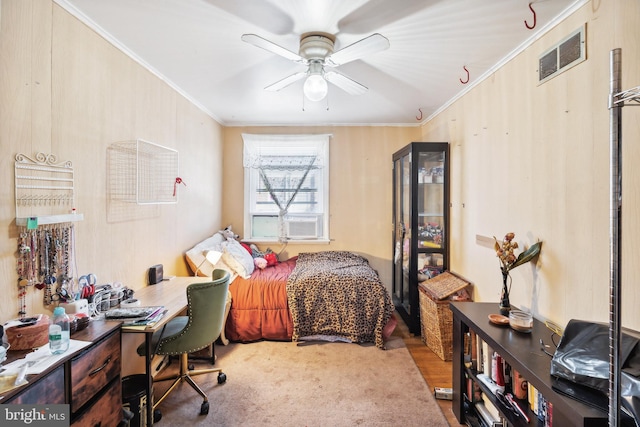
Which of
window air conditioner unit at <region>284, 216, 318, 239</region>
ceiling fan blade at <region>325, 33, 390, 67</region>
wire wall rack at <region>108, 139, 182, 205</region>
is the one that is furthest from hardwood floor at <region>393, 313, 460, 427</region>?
wire wall rack at <region>108, 139, 182, 205</region>

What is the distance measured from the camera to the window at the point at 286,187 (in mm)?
4191

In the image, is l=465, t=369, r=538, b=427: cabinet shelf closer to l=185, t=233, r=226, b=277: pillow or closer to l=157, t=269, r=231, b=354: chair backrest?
l=157, t=269, r=231, b=354: chair backrest

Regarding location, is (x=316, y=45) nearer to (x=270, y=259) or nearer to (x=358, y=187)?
(x=358, y=187)

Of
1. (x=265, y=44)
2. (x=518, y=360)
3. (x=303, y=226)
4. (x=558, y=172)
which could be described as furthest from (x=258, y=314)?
(x=558, y=172)

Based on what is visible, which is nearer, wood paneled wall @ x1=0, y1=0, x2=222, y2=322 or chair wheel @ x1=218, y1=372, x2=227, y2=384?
wood paneled wall @ x1=0, y1=0, x2=222, y2=322

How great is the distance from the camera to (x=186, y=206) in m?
3.13

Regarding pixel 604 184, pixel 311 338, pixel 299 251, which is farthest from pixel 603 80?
pixel 299 251

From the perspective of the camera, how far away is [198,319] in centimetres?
198

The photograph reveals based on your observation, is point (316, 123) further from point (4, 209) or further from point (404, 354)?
point (4, 209)

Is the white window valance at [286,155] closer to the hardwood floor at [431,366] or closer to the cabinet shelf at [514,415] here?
the hardwood floor at [431,366]

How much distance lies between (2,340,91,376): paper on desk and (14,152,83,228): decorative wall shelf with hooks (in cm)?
58

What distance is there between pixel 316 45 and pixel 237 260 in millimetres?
2253

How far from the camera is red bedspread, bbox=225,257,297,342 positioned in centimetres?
299

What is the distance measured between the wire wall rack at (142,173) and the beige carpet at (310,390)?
60.6 inches
